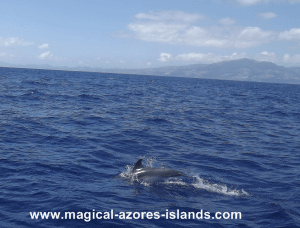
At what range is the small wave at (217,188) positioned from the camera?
453 inches

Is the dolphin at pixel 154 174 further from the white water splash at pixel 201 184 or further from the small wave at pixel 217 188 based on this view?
the small wave at pixel 217 188

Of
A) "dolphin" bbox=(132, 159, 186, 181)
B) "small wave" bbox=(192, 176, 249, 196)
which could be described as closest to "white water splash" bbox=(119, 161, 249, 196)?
"small wave" bbox=(192, 176, 249, 196)

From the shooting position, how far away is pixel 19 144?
1614 centimetres

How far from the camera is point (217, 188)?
12.0 m

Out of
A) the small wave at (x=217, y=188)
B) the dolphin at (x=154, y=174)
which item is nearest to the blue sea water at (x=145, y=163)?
the small wave at (x=217, y=188)

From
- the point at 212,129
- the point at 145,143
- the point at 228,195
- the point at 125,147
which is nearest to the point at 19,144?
the point at 125,147

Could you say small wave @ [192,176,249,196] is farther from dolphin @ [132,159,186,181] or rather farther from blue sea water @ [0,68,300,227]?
dolphin @ [132,159,186,181]

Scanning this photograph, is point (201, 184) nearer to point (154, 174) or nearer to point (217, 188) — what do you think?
point (217, 188)

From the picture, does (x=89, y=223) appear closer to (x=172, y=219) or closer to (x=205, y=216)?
(x=172, y=219)

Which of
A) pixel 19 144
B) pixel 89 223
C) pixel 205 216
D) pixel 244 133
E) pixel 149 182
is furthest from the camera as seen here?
pixel 244 133

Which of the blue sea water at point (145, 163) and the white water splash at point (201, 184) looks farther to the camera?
the white water splash at point (201, 184)

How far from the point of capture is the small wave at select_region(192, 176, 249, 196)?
1151 cm

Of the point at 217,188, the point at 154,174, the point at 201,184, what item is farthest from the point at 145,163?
the point at 217,188

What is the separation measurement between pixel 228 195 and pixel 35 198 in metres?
7.78
